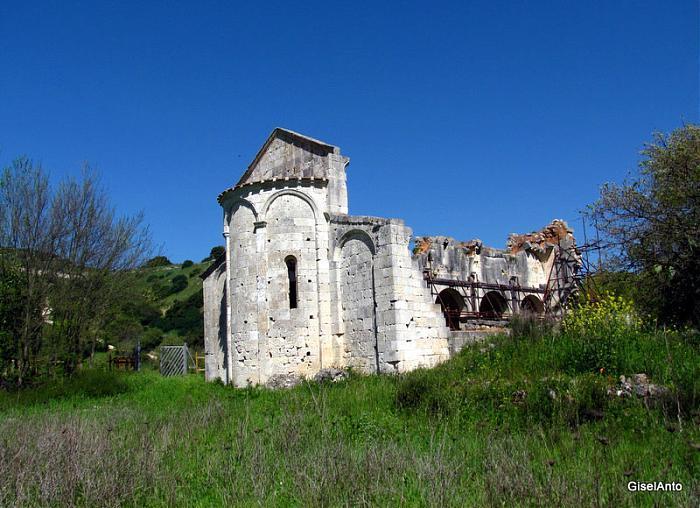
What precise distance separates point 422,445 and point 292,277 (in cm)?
863

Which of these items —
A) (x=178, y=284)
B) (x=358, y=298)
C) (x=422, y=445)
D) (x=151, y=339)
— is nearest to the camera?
(x=422, y=445)

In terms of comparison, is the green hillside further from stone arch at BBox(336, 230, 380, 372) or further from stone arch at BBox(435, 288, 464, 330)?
stone arch at BBox(435, 288, 464, 330)

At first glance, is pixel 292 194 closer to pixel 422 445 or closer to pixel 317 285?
pixel 317 285

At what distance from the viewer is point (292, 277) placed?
50.4ft

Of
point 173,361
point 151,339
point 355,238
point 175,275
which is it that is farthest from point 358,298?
point 175,275

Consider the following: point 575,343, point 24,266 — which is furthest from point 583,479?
point 24,266

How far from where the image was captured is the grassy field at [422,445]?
5273mm

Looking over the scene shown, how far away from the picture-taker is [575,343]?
11016 mm

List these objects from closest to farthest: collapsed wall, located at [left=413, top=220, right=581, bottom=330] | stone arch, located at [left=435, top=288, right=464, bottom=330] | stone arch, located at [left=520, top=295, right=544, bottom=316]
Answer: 1. stone arch, located at [left=435, top=288, right=464, bottom=330]
2. collapsed wall, located at [left=413, top=220, right=581, bottom=330]
3. stone arch, located at [left=520, top=295, right=544, bottom=316]

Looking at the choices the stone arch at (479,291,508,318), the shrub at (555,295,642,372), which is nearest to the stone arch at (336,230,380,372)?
the shrub at (555,295,642,372)

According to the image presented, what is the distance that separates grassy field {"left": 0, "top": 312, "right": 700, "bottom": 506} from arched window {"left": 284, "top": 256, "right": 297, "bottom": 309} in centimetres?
374

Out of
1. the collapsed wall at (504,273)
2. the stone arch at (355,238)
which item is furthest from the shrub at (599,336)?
the collapsed wall at (504,273)

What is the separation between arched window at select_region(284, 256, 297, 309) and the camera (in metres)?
15.2

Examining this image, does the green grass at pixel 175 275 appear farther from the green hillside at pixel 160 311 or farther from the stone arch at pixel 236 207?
the stone arch at pixel 236 207
